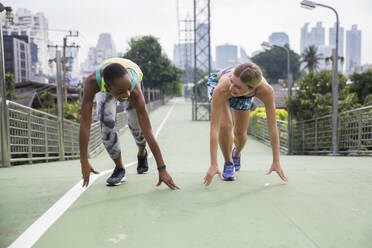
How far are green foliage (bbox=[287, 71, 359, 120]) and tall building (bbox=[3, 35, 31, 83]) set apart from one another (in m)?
77.8

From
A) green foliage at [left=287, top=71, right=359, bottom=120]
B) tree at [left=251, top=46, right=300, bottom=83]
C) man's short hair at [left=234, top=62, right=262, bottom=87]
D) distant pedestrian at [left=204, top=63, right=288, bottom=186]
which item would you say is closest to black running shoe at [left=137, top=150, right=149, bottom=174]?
distant pedestrian at [left=204, top=63, right=288, bottom=186]

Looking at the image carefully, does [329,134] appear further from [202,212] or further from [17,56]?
[17,56]

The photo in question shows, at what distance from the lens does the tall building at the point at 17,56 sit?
83906 millimetres

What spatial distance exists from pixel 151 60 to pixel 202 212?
5410 centimetres

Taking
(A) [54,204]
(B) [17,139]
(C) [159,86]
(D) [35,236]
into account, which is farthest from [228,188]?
(C) [159,86]

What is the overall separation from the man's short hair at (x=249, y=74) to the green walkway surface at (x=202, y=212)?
3.34 ft

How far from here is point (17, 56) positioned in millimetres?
88250

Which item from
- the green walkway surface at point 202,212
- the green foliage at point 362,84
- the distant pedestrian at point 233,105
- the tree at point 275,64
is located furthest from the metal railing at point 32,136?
the tree at point 275,64

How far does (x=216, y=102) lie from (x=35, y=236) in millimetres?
2136

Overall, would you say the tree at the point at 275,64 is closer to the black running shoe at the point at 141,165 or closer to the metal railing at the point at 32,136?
the metal railing at the point at 32,136

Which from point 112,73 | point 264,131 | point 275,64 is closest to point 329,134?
point 264,131

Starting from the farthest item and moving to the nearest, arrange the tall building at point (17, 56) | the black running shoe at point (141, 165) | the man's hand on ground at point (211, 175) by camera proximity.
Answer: the tall building at point (17, 56) → the black running shoe at point (141, 165) → the man's hand on ground at point (211, 175)

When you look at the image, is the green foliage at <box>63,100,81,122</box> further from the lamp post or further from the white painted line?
the white painted line

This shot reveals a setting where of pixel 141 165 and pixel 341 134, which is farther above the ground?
pixel 141 165
